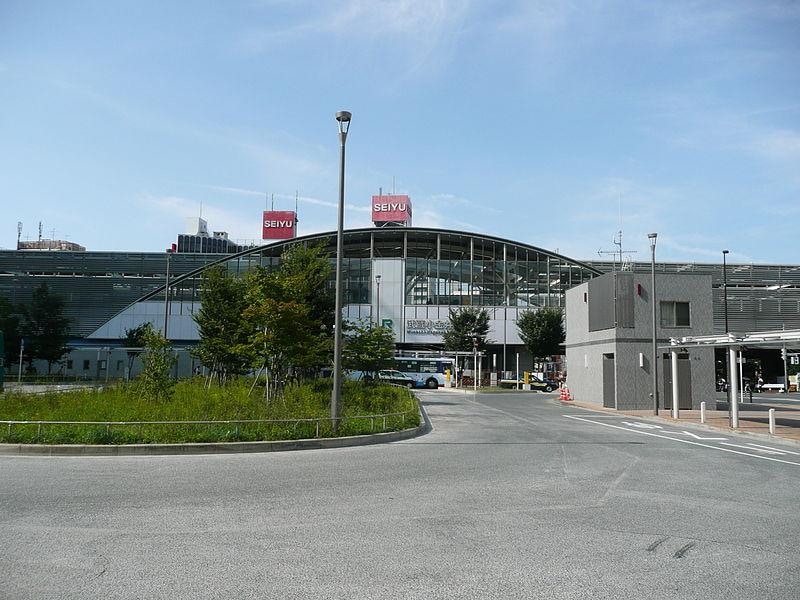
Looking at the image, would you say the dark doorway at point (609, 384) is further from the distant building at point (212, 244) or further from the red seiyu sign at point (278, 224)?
the distant building at point (212, 244)

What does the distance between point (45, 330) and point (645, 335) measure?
48.8m

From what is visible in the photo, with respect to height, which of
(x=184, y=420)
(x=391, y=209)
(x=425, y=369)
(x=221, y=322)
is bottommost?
(x=184, y=420)

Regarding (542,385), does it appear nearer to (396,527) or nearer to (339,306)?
(339,306)

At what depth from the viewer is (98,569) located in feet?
19.1

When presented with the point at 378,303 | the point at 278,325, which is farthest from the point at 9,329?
the point at 278,325

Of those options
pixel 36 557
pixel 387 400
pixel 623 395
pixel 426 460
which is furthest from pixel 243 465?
pixel 623 395

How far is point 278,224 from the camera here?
3597 inches

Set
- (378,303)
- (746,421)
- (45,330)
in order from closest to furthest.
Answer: (746,421)
(45,330)
(378,303)

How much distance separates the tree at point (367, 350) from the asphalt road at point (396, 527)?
2025 centimetres

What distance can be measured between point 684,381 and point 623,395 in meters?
3.07

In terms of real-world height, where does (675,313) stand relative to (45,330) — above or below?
above

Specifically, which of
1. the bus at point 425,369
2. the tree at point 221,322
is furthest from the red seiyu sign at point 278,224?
the tree at point 221,322

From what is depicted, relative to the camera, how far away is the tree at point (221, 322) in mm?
33219

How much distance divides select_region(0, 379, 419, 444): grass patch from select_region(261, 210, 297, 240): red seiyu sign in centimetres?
6645
